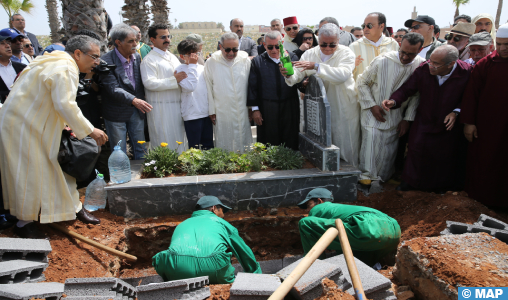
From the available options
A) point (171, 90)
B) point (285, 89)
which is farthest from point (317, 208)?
point (171, 90)


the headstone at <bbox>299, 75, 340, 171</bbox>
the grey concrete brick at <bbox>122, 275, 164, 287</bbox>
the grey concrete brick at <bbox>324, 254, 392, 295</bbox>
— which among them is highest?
the headstone at <bbox>299, 75, 340, 171</bbox>

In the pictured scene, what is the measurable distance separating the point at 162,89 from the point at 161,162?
1.12m

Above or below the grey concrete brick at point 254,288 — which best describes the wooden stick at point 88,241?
below

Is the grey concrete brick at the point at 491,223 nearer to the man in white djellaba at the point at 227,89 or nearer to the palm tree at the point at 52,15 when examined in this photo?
the man in white djellaba at the point at 227,89

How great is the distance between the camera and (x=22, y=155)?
3.44m


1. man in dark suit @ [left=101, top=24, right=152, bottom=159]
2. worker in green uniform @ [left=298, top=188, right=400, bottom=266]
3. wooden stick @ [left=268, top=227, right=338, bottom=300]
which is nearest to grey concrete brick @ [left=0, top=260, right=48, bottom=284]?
wooden stick @ [left=268, top=227, right=338, bottom=300]

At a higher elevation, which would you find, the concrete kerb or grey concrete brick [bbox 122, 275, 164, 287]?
the concrete kerb

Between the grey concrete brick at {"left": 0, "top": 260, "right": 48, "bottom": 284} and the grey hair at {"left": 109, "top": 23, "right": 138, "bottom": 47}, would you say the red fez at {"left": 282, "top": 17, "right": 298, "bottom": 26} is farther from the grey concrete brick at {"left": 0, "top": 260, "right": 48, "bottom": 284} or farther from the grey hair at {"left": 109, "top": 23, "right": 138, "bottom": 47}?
the grey concrete brick at {"left": 0, "top": 260, "right": 48, "bottom": 284}

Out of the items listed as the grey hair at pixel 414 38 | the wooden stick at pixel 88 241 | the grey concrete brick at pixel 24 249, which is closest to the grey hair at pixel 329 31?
the grey hair at pixel 414 38

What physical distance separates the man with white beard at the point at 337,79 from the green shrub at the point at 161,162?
1885 mm

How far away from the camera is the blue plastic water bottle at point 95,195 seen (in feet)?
14.1

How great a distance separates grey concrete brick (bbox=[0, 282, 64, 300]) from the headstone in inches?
124

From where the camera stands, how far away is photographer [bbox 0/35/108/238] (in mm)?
3385

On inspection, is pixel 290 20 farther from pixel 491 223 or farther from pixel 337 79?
pixel 491 223
